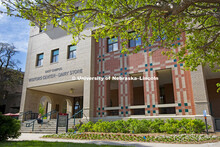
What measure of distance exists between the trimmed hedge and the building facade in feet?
2.96

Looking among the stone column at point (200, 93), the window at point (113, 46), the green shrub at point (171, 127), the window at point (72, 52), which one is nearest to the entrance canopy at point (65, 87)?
the window at point (72, 52)

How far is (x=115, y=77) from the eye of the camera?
1480cm

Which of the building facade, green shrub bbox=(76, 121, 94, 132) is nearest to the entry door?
the building facade

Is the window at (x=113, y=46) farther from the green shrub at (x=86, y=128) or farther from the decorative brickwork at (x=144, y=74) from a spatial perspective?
the green shrub at (x=86, y=128)

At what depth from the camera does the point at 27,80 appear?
779 inches

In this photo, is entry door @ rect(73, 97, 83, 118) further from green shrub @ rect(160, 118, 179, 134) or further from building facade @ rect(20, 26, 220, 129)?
green shrub @ rect(160, 118, 179, 134)

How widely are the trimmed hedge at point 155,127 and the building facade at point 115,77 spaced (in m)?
0.90

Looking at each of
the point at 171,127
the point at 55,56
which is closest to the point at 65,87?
the point at 55,56

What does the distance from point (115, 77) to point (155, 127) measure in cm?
550

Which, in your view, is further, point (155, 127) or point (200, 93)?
point (200, 93)

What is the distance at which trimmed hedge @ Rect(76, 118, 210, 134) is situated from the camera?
32.8 ft

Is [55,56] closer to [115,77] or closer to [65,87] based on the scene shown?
[65,87]

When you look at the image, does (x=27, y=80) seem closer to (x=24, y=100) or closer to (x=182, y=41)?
(x=24, y=100)

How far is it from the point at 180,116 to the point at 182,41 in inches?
214
